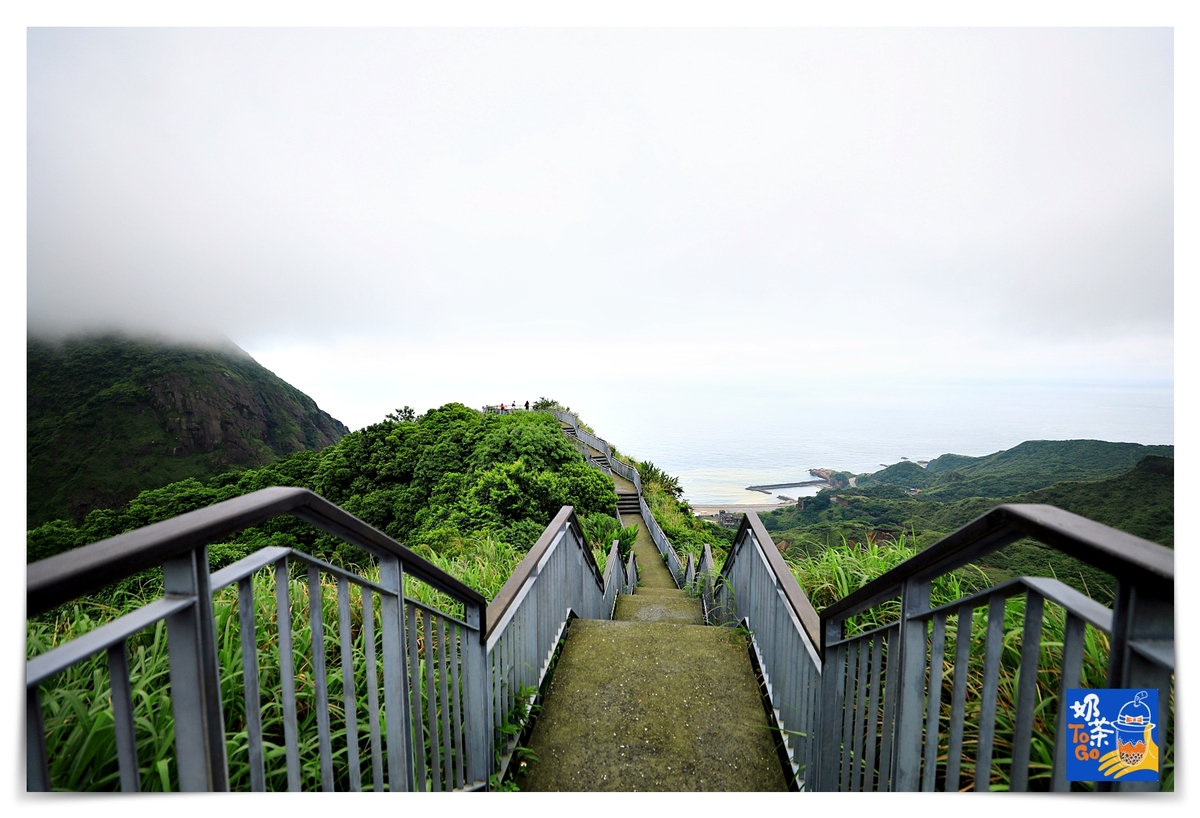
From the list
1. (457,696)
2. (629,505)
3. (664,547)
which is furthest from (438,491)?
(457,696)

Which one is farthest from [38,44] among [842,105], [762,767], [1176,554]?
[842,105]

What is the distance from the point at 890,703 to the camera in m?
1.49

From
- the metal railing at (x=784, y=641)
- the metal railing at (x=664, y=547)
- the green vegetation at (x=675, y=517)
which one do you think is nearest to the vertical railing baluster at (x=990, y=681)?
the metal railing at (x=784, y=641)

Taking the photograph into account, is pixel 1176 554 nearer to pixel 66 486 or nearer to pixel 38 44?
pixel 38 44

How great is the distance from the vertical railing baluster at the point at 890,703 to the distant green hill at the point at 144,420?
3866cm

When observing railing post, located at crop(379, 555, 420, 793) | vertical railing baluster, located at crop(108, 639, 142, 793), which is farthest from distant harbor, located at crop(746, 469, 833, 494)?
vertical railing baluster, located at crop(108, 639, 142, 793)

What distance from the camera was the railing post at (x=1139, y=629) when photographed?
30.5 inches

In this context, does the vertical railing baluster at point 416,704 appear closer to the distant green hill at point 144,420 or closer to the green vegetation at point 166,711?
the green vegetation at point 166,711

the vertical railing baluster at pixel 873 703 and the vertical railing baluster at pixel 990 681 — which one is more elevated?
the vertical railing baluster at pixel 990 681

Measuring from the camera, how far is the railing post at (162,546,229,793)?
2.79 feet

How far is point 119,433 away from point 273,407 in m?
16.2

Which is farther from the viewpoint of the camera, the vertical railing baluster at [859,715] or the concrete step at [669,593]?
the concrete step at [669,593]

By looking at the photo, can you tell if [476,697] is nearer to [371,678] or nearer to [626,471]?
[371,678]

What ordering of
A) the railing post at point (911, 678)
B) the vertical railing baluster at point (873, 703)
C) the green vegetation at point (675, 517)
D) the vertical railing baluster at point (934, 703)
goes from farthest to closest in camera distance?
the green vegetation at point (675, 517), the vertical railing baluster at point (873, 703), the railing post at point (911, 678), the vertical railing baluster at point (934, 703)
